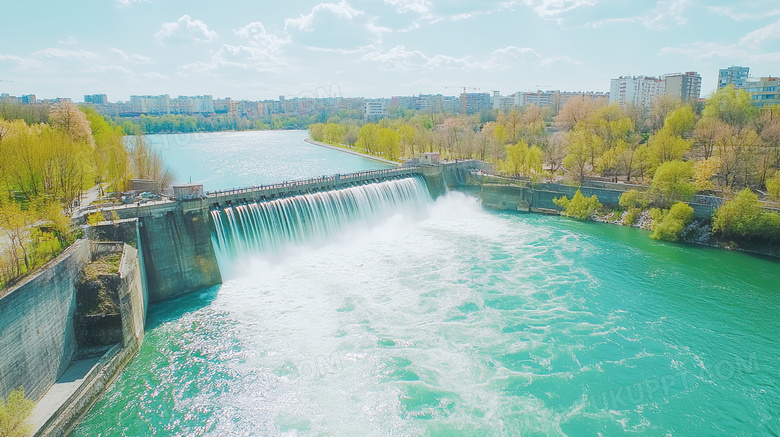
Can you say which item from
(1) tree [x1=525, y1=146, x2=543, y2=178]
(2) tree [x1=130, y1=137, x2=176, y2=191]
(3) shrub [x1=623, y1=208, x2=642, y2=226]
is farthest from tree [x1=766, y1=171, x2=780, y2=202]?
(2) tree [x1=130, y1=137, x2=176, y2=191]

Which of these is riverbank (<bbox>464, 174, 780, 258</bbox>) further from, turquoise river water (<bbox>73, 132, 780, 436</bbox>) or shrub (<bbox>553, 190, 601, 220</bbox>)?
turquoise river water (<bbox>73, 132, 780, 436</bbox>)

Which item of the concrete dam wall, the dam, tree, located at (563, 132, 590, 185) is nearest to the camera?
the concrete dam wall

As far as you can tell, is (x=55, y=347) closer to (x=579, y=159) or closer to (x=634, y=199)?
(x=634, y=199)

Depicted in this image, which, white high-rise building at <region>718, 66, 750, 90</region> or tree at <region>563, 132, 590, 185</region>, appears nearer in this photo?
tree at <region>563, 132, 590, 185</region>

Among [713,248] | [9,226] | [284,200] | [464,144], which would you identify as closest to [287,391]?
[9,226]

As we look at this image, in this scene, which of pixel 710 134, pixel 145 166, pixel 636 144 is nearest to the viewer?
pixel 145 166

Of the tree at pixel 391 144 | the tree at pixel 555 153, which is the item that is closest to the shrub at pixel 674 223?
the tree at pixel 555 153

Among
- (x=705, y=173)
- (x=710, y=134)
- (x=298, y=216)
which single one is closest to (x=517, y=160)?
(x=705, y=173)
